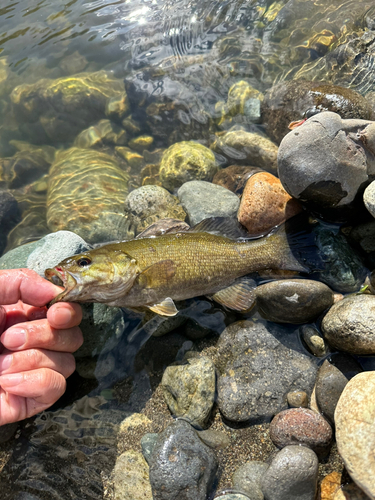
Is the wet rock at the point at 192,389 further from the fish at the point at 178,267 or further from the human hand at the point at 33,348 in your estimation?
the human hand at the point at 33,348

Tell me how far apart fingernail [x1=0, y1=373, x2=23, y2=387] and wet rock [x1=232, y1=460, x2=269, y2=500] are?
2.53 m

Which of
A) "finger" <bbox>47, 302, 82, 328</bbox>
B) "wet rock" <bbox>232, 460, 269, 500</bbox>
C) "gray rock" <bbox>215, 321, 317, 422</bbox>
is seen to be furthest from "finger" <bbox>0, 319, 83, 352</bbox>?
"wet rock" <bbox>232, 460, 269, 500</bbox>

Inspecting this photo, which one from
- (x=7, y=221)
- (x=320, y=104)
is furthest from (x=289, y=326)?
(x=7, y=221)

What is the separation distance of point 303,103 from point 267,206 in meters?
2.49

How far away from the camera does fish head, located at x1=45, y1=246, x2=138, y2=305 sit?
371 centimetres

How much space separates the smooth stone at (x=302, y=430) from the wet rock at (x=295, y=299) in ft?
3.58

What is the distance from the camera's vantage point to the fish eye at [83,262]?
3803 mm

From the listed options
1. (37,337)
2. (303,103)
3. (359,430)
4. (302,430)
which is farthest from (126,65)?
(359,430)

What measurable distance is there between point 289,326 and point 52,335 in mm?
2958

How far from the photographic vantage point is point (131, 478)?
371 centimetres

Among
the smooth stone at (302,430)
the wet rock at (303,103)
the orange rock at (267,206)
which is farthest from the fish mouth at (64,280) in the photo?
the wet rock at (303,103)

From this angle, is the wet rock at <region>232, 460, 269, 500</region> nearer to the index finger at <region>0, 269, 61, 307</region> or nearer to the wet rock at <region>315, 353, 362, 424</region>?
the wet rock at <region>315, 353, 362, 424</region>

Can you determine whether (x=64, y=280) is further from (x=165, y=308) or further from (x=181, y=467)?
(x=181, y=467)

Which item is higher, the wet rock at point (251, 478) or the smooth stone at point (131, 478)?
the smooth stone at point (131, 478)
